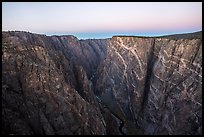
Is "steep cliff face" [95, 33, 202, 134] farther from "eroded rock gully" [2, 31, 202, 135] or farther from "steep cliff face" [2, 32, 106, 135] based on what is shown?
"steep cliff face" [2, 32, 106, 135]

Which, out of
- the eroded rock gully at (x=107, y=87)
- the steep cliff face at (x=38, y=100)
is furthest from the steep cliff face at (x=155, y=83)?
the steep cliff face at (x=38, y=100)

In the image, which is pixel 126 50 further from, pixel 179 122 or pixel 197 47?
pixel 179 122

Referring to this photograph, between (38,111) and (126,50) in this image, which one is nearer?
(38,111)

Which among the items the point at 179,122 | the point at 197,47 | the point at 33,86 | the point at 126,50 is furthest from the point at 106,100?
the point at 33,86

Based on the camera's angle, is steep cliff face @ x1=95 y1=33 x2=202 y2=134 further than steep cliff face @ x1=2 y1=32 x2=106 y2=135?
Yes

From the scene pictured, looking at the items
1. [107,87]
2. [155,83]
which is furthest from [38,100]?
[107,87]

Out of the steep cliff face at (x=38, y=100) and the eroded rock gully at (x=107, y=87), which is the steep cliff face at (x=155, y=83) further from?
the steep cliff face at (x=38, y=100)

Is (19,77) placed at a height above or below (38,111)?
above

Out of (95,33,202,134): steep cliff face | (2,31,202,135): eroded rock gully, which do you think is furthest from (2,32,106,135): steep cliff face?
(95,33,202,134): steep cliff face
